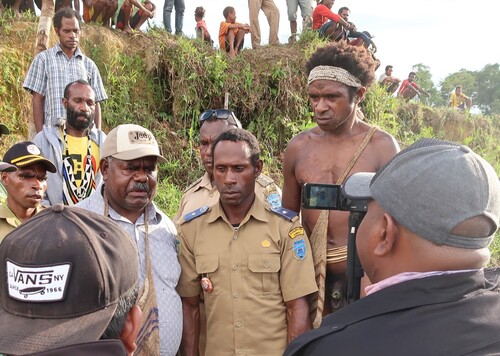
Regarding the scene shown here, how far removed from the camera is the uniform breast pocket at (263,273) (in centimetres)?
270

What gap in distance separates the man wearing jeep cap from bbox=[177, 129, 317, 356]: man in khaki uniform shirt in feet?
0.42

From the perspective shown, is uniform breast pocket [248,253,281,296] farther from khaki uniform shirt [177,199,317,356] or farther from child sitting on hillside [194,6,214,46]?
child sitting on hillside [194,6,214,46]

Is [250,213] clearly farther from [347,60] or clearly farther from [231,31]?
[231,31]

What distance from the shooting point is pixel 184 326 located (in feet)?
8.96

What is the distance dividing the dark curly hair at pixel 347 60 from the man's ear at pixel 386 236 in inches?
72.9

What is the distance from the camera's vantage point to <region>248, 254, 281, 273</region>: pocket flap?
2.70 m

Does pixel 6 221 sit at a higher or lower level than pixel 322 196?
lower

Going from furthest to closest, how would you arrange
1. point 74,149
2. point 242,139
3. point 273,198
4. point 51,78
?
point 51,78 → point 74,149 → point 273,198 → point 242,139

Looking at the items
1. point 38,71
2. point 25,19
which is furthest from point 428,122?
point 38,71

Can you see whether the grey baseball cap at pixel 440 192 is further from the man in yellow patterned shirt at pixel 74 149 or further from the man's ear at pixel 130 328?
the man in yellow patterned shirt at pixel 74 149

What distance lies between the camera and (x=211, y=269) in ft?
8.86

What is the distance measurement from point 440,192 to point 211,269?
154 centimetres

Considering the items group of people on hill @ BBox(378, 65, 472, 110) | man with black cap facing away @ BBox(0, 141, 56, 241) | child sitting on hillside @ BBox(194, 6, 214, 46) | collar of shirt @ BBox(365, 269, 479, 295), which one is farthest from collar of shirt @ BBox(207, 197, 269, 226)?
group of people on hill @ BBox(378, 65, 472, 110)

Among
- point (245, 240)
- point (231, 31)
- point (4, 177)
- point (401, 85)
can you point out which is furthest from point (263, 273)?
point (401, 85)
